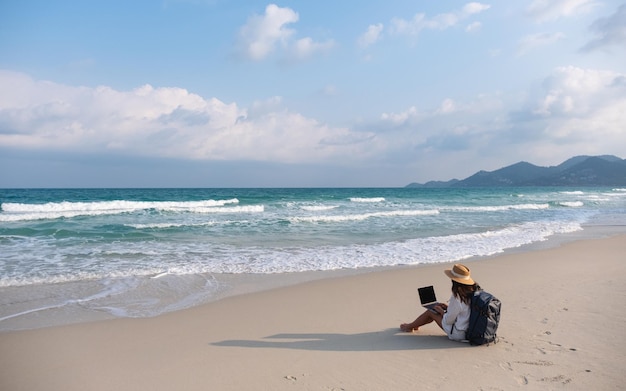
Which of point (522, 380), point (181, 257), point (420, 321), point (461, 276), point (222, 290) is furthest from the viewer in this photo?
point (181, 257)

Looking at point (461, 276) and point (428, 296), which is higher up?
point (461, 276)

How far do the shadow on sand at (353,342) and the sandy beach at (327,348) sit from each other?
1cm

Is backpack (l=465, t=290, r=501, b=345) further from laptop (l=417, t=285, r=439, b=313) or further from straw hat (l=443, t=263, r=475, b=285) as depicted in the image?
laptop (l=417, t=285, r=439, b=313)

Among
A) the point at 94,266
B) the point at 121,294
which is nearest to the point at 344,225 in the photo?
the point at 94,266

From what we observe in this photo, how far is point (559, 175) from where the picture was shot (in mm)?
132500

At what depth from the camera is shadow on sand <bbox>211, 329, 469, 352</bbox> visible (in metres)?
4.57

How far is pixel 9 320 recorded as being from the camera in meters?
5.66

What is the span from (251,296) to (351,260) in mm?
3882

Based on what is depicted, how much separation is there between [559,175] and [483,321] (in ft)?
494

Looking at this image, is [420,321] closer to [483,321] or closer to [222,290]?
[483,321]

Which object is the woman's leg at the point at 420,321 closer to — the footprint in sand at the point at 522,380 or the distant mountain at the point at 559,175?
the footprint in sand at the point at 522,380

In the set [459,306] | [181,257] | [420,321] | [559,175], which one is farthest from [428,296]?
[559,175]

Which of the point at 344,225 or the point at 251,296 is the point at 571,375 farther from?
the point at 344,225

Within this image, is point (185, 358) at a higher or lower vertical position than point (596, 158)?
lower
